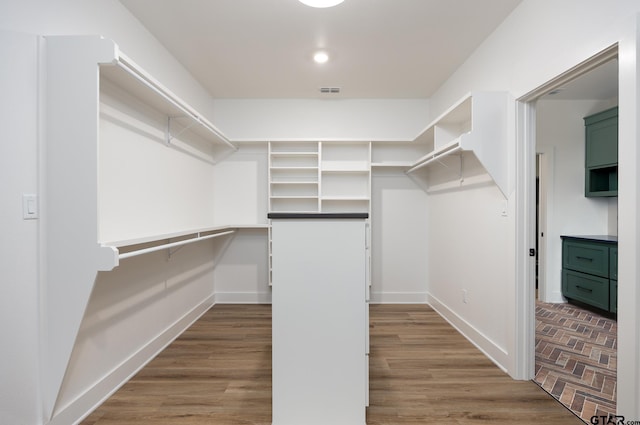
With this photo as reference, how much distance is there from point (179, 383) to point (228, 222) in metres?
2.17

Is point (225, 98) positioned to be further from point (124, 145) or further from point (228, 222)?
point (124, 145)

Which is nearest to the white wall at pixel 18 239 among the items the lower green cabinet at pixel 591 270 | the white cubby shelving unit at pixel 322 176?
the white cubby shelving unit at pixel 322 176

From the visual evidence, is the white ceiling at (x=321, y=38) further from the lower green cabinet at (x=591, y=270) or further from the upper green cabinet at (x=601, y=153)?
the lower green cabinet at (x=591, y=270)

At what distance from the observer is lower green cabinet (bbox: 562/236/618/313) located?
11.3 ft

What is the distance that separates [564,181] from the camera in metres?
4.14

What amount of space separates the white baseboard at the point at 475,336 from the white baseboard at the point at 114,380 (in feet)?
9.14

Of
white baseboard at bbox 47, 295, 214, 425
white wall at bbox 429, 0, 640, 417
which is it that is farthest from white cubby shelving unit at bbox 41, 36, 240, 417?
white wall at bbox 429, 0, 640, 417

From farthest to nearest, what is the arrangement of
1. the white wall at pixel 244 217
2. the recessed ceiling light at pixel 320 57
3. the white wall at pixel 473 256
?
the white wall at pixel 244 217, the recessed ceiling light at pixel 320 57, the white wall at pixel 473 256

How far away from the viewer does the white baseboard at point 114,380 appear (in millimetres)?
1726

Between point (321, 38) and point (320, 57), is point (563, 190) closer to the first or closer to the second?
point (320, 57)

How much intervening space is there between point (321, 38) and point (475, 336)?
2956mm

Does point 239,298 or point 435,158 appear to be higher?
point 435,158

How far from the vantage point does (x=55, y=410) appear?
1.63 meters

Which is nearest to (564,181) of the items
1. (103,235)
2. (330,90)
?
(330,90)
